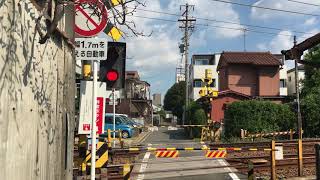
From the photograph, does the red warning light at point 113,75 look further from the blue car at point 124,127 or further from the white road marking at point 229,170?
the blue car at point 124,127

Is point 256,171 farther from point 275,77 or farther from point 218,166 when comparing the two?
point 275,77

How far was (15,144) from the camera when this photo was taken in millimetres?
4797

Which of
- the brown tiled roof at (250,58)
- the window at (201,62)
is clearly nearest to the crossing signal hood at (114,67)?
the brown tiled roof at (250,58)

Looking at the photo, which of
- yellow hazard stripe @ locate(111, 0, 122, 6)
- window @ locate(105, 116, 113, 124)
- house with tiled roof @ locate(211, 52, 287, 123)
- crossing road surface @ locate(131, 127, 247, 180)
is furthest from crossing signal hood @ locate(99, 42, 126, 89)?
house with tiled roof @ locate(211, 52, 287, 123)

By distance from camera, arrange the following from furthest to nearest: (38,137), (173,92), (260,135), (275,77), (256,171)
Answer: (173,92)
(275,77)
(260,135)
(256,171)
(38,137)

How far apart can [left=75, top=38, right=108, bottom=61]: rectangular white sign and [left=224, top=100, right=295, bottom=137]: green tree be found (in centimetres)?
2823

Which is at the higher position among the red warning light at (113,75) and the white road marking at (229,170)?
the red warning light at (113,75)

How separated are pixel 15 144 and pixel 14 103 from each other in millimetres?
395

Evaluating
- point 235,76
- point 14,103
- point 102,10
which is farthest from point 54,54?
point 235,76

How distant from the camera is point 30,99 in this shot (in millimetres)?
5406

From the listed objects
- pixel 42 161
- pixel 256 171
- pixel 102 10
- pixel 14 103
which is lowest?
pixel 256 171

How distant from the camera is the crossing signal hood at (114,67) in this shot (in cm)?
839

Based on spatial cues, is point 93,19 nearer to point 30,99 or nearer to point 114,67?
point 114,67

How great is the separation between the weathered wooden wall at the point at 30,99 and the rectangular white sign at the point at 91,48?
0.27 m
